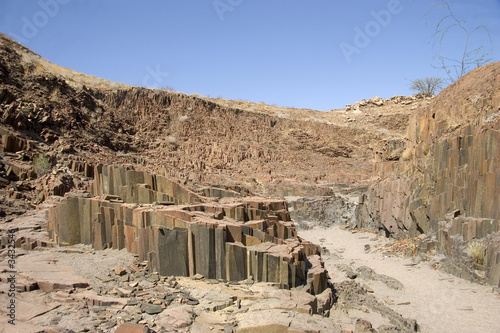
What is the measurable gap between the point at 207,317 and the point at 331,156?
107 ft

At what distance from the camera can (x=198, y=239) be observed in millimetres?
8422

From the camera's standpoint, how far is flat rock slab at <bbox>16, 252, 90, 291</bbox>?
6855 mm

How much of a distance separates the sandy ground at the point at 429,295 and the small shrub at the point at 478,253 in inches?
26.1

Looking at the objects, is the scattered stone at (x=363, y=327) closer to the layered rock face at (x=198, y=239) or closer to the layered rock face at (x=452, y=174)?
the layered rock face at (x=198, y=239)

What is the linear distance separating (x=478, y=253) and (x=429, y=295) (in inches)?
76.3

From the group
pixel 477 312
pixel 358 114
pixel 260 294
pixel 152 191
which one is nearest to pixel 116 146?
pixel 152 191

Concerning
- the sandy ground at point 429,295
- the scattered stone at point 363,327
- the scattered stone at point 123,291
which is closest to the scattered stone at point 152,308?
the scattered stone at point 123,291

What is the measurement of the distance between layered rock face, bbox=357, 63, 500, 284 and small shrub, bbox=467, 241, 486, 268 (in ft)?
0.87

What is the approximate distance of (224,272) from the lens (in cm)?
830

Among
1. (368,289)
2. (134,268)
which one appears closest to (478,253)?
(368,289)

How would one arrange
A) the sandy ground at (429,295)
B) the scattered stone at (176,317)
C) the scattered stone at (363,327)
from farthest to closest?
the sandy ground at (429,295), the scattered stone at (363,327), the scattered stone at (176,317)

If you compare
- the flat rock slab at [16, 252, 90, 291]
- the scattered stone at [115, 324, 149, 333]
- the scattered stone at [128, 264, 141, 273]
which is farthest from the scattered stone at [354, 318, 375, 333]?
the flat rock slab at [16, 252, 90, 291]

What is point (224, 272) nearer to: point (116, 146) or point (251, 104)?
point (116, 146)

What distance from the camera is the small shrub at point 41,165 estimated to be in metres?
15.7
